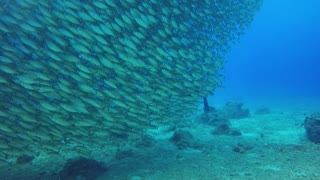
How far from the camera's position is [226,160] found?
794 centimetres

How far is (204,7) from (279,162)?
514cm

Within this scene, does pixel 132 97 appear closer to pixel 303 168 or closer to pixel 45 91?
pixel 45 91

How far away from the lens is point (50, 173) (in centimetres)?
739

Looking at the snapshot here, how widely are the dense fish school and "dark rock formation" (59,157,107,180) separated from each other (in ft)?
1.14

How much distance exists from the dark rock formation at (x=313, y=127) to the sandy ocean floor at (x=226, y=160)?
9.4 inches

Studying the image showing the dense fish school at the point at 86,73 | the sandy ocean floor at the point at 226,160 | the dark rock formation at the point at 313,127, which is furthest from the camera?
the dark rock formation at the point at 313,127

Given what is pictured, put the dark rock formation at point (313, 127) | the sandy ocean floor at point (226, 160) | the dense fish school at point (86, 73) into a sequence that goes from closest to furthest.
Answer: the dense fish school at point (86, 73) < the sandy ocean floor at point (226, 160) < the dark rock formation at point (313, 127)

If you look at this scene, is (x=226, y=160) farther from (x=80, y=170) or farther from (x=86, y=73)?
(x=86, y=73)

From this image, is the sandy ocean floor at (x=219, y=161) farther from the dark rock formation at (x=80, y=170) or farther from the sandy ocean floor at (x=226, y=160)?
the dark rock formation at (x=80, y=170)

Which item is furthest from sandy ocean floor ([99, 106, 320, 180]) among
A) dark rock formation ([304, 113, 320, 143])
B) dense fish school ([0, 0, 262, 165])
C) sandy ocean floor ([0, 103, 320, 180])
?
dense fish school ([0, 0, 262, 165])

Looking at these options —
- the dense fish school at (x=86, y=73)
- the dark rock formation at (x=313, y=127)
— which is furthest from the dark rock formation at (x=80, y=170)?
the dark rock formation at (x=313, y=127)

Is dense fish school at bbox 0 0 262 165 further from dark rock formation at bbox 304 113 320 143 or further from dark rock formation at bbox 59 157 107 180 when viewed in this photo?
dark rock formation at bbox 304 113 320 143

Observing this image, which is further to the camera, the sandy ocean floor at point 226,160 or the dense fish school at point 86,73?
the sandy ocean floor at point 226,160

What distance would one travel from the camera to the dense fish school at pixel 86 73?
5977 mm
